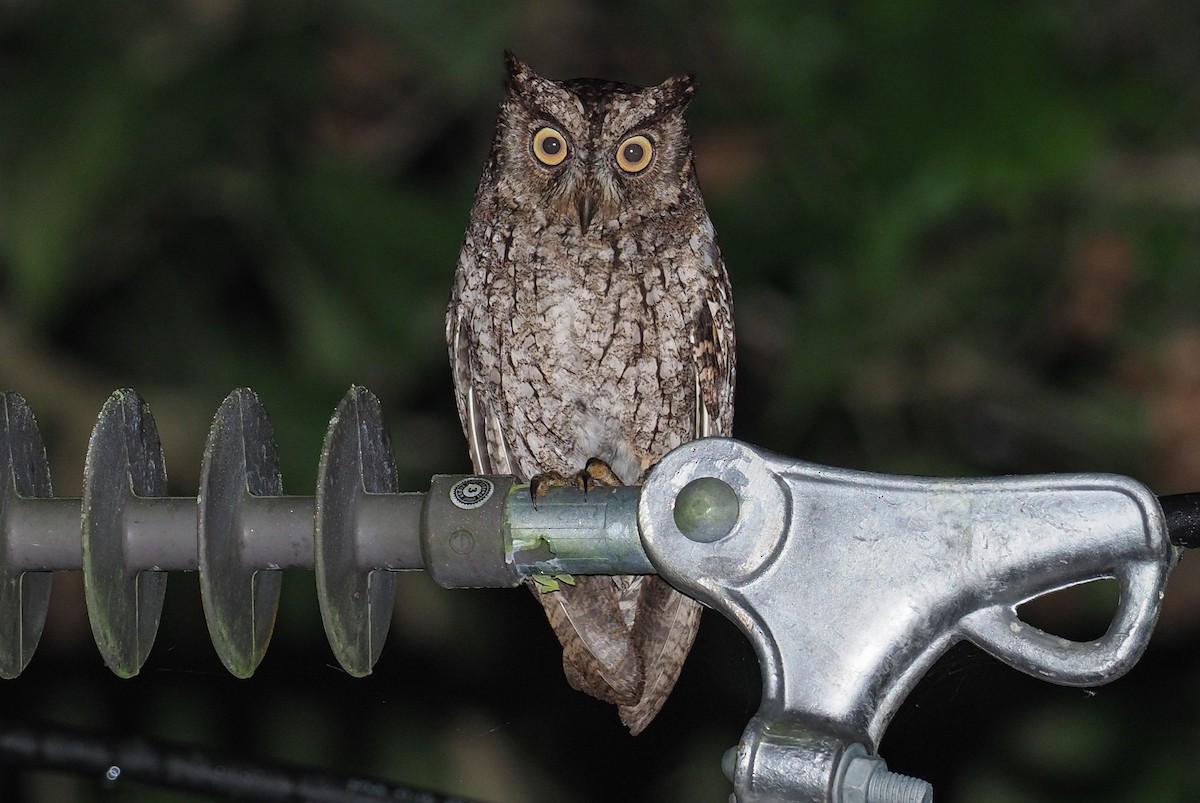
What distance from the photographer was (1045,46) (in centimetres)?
224

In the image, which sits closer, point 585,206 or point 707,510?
point 707,510

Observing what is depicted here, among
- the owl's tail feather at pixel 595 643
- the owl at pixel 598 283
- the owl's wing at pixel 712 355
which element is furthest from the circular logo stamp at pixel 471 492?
the owl's wing at pixel 712 355

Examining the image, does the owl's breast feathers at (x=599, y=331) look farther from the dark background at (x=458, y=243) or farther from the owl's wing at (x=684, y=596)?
the dark background at (x=458, y=243)

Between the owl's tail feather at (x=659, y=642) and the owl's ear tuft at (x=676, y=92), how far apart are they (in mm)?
631

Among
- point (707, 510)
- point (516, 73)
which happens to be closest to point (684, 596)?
point (516, 73)

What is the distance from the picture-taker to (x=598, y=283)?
1862 mm

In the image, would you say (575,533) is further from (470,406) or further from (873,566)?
(470,406)

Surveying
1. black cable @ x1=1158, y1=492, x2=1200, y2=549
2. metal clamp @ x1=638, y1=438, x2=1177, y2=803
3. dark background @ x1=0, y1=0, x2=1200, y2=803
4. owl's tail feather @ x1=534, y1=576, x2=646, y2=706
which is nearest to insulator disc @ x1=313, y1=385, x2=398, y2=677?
metal clamp @ x1=638, y1=438, x2=1177, y2=803

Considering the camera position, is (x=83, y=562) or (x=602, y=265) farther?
(x=602, y=265)

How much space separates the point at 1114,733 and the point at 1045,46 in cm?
139

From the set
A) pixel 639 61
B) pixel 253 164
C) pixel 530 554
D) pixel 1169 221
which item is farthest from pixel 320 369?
pixel 530 554

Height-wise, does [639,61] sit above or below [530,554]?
above

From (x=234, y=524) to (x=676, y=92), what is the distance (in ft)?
3.88

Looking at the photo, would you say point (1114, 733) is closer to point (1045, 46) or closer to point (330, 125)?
point (1045, 46)
